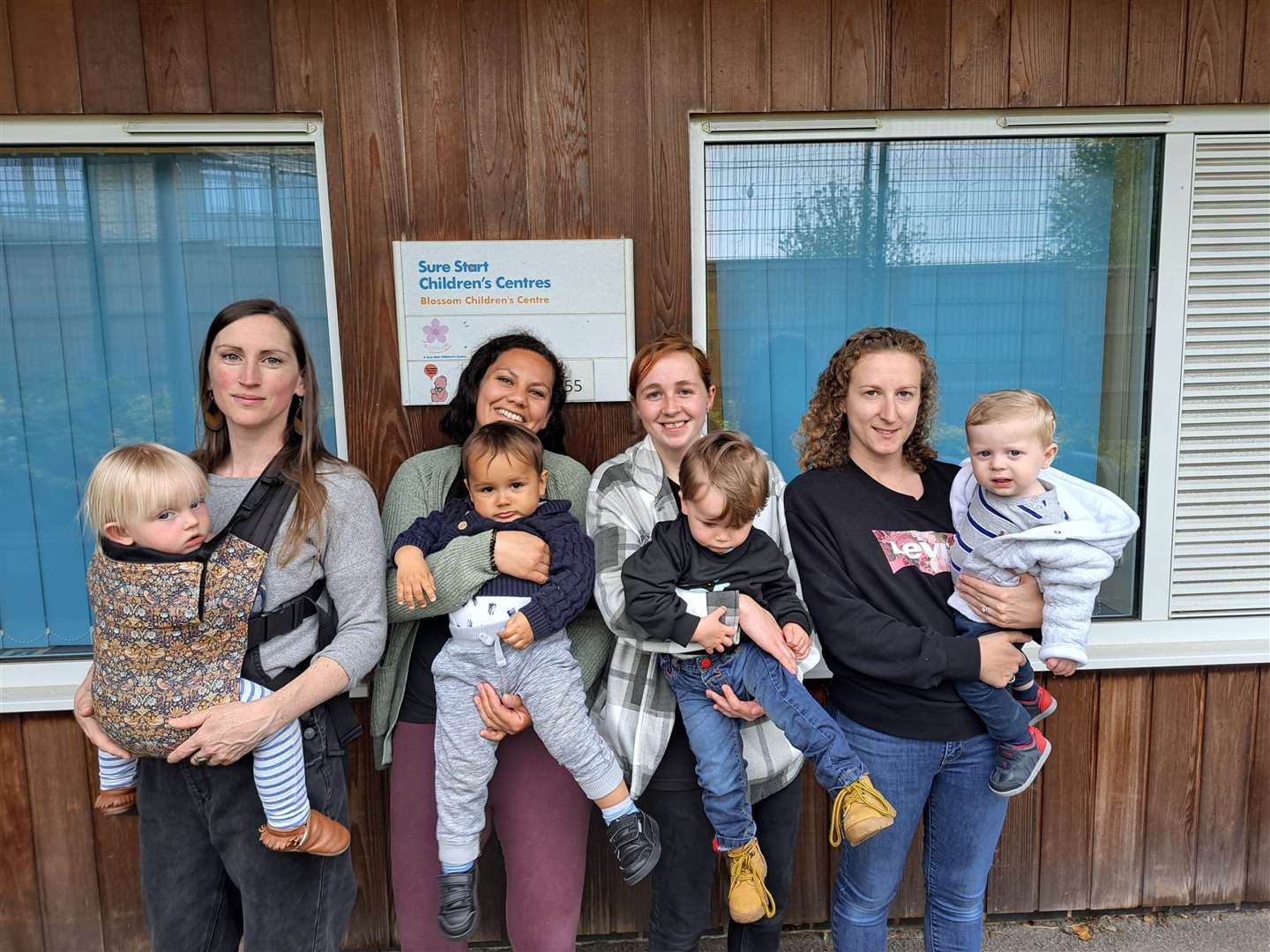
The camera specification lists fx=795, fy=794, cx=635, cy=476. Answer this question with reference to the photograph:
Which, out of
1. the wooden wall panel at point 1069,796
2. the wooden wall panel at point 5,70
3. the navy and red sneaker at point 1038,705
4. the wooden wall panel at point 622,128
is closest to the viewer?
the navy and red sneaker at point 1038,705

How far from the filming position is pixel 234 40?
237 centimetres

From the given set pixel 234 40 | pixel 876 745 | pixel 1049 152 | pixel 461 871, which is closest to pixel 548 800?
pixel 461 871

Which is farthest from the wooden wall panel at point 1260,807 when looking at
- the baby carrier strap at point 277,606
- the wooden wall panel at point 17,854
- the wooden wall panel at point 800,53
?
the wooden wall panel at point 17,854

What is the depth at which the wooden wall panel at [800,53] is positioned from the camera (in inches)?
96.0

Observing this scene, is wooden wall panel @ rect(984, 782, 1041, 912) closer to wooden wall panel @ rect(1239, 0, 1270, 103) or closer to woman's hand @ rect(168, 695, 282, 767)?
wooden wall panel @ rect(1239, 0, 1270, 103)

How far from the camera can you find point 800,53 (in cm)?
245

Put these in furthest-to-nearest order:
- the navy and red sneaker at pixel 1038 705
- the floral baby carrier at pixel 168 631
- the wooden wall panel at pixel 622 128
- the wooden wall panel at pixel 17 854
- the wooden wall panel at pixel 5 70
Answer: the wooden wall panel at pixel 17 854, the wooden wall panel at pixel 622 128, the wooden wall panel at pixel 5 70, the navy and red sneaker at pixel 1038 705, the floral baby carrier at pixel 168 631

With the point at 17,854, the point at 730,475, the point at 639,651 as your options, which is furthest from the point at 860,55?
the point at 17,854

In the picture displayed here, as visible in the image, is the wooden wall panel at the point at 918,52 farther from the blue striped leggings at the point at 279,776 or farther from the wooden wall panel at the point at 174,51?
the blue striped leggings at the point at 279,776

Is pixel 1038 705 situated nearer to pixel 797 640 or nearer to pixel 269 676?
pixel 797 640

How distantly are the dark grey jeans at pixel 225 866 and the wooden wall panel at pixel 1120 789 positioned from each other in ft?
8.13

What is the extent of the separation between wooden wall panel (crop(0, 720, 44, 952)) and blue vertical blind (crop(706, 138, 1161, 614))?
8.21 feet

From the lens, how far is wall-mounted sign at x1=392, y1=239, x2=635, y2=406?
8.05ft

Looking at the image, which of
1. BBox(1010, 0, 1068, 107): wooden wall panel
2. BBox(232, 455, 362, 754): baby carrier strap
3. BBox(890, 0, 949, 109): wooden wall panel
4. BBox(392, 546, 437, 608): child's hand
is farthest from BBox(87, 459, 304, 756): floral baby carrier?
BBox(1010, 0, 1068, 107): wooden wall panel
